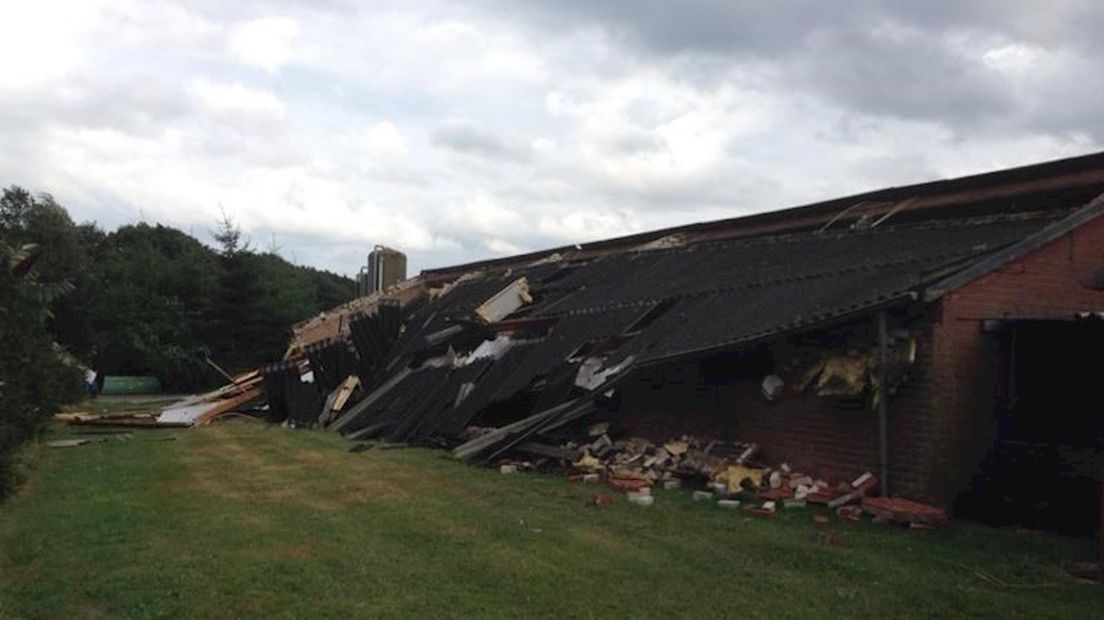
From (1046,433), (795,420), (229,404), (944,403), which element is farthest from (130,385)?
(1046,433)

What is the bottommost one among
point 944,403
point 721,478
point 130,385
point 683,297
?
point 130,385

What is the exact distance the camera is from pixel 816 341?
10.7m

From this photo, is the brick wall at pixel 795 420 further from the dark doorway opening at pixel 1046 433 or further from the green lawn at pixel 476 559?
the green lawn at pixel 476 559

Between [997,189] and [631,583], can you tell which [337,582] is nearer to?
[631,583]

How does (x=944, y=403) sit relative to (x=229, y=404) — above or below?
above

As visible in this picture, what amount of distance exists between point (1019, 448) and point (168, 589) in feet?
25.3

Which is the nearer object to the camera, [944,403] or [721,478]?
[944,403]

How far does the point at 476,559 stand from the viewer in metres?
7.34

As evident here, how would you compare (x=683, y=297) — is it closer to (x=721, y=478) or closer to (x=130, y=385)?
(x=721, y=478)

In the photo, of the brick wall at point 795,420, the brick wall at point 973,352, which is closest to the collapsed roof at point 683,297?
the brick wall at point 973,352

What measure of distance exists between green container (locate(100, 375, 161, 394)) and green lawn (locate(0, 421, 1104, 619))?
31.9m

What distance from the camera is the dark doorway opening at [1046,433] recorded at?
8.88 metres

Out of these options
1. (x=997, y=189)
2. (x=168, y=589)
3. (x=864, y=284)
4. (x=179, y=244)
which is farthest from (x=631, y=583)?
(x=179, y=244)

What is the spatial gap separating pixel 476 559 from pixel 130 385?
38.3 metres
